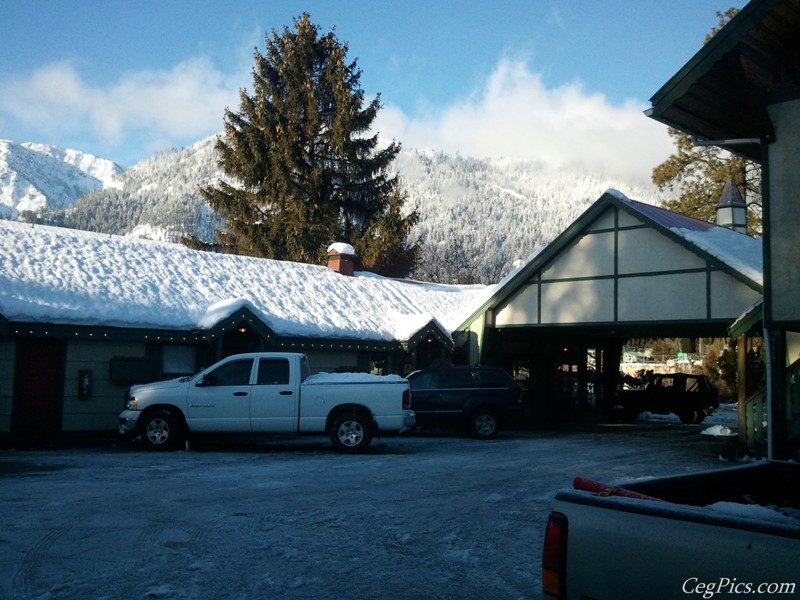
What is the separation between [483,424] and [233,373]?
701 cm

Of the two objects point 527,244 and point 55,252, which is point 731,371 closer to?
point 55,252

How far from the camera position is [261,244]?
40.2 metres

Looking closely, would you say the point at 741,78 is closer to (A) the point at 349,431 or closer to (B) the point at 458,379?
(A) the point at 349,431

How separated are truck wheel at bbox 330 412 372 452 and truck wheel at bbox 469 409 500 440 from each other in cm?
492

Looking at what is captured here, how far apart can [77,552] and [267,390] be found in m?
8.28

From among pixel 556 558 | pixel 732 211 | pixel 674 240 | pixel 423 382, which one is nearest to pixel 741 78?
pixel 556 558

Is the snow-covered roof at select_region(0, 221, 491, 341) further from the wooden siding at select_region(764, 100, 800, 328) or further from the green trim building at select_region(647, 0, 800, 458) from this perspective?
the wooden siding at select_region(764, 100, 800, 328)

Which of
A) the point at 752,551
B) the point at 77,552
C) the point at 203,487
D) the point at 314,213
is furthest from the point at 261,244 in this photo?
the point at 752,551

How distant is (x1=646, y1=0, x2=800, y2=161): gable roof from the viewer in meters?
9.86

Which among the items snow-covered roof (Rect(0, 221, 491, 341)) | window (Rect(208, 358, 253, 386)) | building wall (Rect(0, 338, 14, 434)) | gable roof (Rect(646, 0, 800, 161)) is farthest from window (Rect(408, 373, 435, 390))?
gable roof (Rect(646, 0, 800, 161))

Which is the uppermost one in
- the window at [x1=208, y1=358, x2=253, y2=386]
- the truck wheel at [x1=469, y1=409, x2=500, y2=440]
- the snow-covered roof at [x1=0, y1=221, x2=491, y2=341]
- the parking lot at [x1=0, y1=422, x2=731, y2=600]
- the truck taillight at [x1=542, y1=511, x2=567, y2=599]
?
the snow-covered roof at [x1=0, y1=221, x2=491, y2=341]

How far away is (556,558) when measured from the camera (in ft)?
11.1

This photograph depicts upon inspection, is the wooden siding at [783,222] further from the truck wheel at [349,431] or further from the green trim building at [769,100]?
the truck wheel at [349,431]

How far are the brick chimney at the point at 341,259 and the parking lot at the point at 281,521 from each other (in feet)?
41.7
